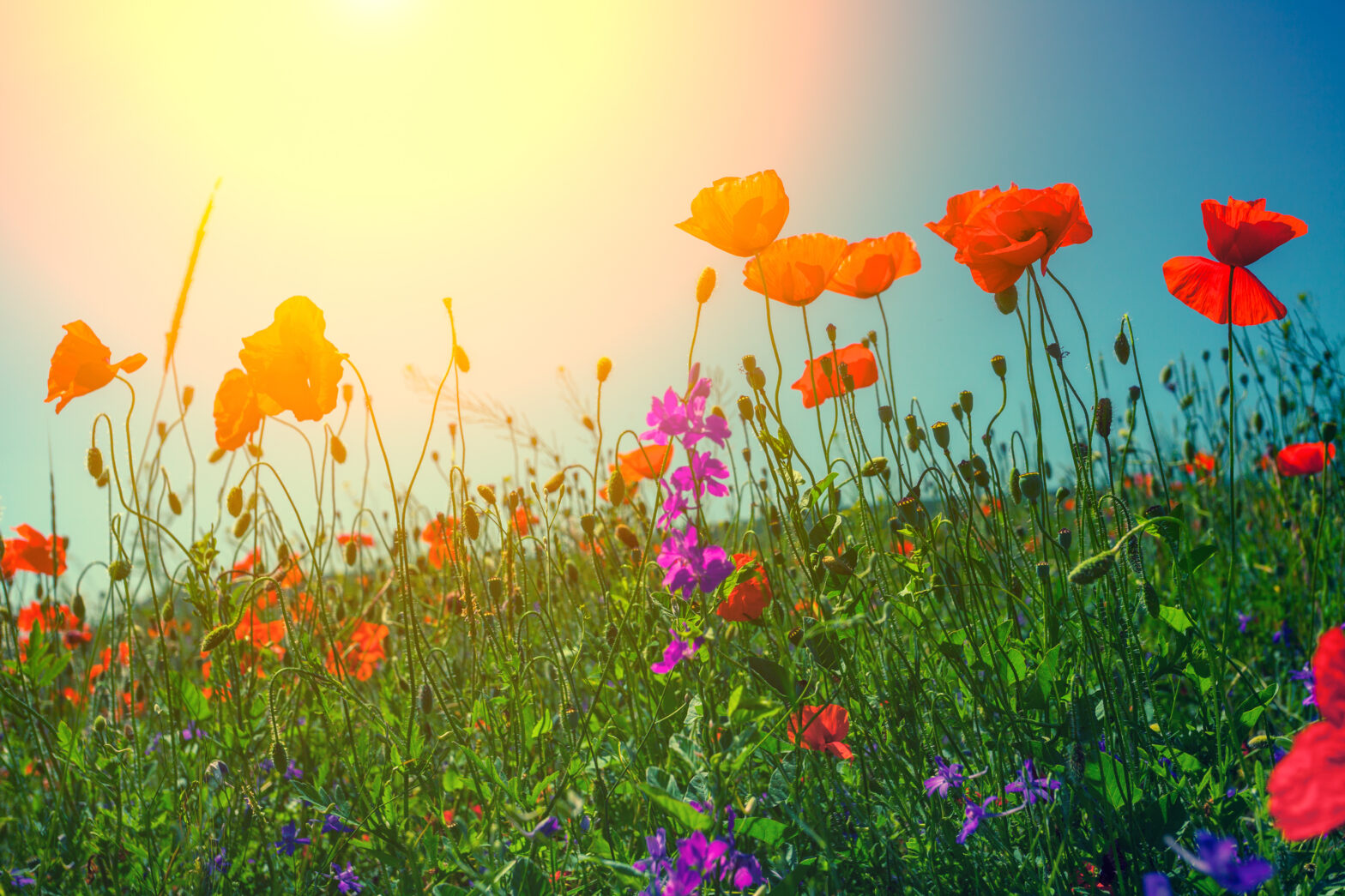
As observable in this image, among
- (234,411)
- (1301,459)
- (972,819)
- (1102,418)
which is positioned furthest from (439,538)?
(1301,459)

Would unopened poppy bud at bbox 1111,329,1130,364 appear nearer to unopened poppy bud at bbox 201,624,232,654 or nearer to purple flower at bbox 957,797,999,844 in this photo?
purple flower at bbox 957,797,999,844

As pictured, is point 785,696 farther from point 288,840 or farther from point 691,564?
point 288,840

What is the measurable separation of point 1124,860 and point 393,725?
1512 mm

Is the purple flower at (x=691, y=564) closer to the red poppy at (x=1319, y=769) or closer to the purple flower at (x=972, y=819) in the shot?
the purple flower at (x=972, y=819)

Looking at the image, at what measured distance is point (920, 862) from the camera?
1.17m

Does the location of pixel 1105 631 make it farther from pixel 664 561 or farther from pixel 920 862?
pixel 664 561

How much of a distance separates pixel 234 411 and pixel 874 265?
1.40 meters

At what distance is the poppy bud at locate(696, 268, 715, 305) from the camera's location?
1.30 m

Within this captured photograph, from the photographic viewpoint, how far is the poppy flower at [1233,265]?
117 cm

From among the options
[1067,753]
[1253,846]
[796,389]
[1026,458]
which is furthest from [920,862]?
[796,389]

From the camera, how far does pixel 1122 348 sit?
143 cm

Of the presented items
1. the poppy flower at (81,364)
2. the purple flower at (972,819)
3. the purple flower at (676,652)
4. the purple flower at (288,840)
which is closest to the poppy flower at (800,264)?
the purple flower at (676,652)

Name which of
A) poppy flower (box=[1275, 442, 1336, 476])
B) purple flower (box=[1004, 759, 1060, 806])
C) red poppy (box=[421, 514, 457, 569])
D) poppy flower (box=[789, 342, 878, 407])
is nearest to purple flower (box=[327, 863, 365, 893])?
red poppy (box=[421, 514, 457, 569])

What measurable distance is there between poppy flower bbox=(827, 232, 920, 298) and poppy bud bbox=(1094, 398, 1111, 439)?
1.54ft
